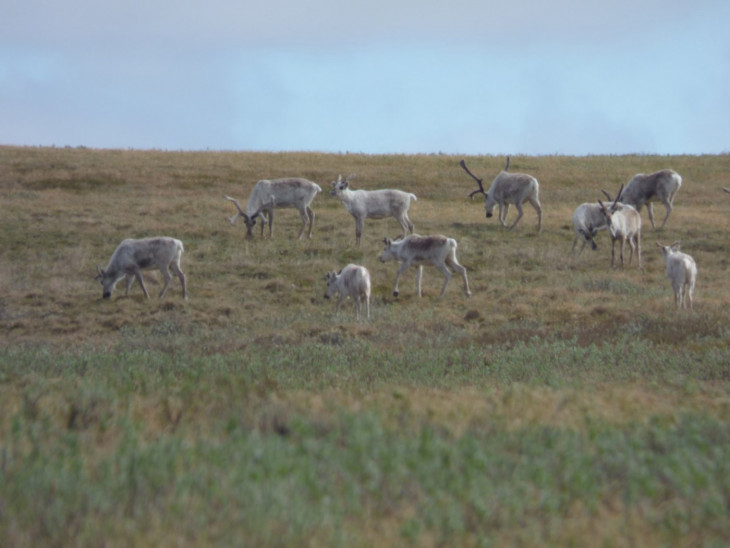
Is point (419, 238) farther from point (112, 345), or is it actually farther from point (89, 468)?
point (89, 468)

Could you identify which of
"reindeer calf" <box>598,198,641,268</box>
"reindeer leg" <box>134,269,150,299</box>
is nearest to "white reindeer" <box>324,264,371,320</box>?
"reindeer leg" <box>134,269,150,299</box>

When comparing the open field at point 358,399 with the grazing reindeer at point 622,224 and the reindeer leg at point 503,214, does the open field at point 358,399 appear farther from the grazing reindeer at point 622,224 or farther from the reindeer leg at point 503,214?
the reindeer leg at point 503,214

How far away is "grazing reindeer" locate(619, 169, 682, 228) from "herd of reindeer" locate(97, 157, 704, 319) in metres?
0.03

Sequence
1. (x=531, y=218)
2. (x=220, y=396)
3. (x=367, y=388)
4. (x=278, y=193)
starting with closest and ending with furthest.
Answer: (x=220, y=396), (x=367, y=388), (x=278, y=193), (x=531, y=218)

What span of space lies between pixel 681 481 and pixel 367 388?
3885 mm

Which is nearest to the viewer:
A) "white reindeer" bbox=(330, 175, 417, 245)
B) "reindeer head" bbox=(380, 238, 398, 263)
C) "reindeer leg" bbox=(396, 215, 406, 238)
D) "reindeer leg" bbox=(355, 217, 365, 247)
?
"reindeer head" bbox=(380, 238, 398, 263)

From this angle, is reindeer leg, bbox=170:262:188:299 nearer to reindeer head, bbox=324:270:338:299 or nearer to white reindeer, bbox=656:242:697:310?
reindeer head, bbox=324:270:338:299

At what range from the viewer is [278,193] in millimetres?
24312

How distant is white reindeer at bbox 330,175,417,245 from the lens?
2333cm

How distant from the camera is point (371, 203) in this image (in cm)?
2352

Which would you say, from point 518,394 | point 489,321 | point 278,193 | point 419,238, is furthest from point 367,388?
point 278,193

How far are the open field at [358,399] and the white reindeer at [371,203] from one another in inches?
33.7

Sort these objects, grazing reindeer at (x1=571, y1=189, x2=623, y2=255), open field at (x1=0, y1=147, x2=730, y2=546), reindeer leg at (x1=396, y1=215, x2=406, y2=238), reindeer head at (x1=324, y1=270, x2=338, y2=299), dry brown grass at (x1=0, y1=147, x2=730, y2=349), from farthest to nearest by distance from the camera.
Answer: reindeer leg at (x1=396, y1=215, x2=406, y2=238)
grazing reindeer at (x1=571, y1=189, x2=623, y2=255)
reindeer head at (x1=324, y1=270, x2=338, y2=299)
dry brown grass at (x1=0, y1=147, x2=730, y2=349)
open field at (x1=0, y1=147, x2=730, y2=546)

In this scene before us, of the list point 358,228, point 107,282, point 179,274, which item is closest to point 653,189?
point 358,228
